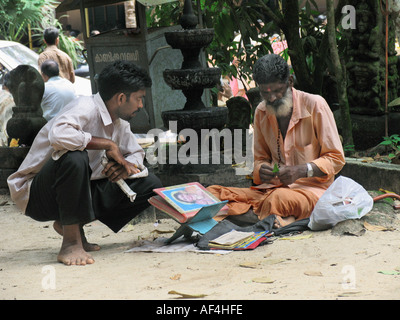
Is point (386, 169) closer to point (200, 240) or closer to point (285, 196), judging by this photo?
point (285, 196)

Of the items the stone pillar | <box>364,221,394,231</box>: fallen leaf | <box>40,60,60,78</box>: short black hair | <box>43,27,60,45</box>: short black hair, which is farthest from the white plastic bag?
<box>43,27,60,45</box>: short black hair

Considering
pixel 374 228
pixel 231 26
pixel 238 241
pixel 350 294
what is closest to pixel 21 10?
pixel 231 26

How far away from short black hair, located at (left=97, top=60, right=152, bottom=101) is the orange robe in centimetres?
104

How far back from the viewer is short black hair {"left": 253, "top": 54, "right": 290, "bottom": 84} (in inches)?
175

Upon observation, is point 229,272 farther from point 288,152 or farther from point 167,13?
point 167,13

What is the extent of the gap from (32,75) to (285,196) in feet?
11.0

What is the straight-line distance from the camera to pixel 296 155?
464cm

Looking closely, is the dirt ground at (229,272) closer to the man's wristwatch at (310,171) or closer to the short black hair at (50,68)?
the man's wristwatch at (310,171)

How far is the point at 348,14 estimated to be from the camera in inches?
274

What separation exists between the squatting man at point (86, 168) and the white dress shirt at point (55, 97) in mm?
3536

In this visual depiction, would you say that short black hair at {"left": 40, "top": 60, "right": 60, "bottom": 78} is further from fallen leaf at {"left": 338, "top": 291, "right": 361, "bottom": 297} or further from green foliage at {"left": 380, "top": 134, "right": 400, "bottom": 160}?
fallen leaf at {"left": 338, "top": 291, "right": 361, "bottom": 297}

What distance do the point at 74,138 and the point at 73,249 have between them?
2.26 ft

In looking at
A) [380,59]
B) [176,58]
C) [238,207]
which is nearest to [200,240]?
[238,207]

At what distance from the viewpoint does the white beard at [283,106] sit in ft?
14.8
